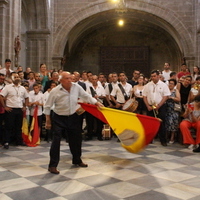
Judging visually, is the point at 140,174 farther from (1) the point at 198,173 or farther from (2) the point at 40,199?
(2) the point at 40,199

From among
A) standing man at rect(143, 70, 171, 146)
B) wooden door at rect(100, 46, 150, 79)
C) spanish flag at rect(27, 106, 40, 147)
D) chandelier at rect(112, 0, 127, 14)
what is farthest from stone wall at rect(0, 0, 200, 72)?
standing man at rect(143, 70, 171, 146)

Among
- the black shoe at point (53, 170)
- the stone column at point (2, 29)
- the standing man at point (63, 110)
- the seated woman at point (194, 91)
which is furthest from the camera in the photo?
the stone column at point (2, 29)

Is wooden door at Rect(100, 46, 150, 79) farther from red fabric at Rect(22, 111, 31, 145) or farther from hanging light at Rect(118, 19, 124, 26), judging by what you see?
red fabric at Rect(22, 111, 31, 145)

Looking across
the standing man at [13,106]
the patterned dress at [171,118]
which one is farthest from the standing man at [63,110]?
the patterned dress at [171,118]

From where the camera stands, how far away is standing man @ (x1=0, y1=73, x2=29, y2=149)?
24.5 ft

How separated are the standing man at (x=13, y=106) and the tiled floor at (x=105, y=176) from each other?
68 centimetres

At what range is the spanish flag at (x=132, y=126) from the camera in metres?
5.74

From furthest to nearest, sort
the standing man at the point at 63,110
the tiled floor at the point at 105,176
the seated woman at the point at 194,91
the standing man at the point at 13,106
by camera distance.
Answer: the seated woman at the point at 194,91 → the standing man at the point at 13,106 → the standing man at the point at 63,110 → the tiled floor at the point at 105,176

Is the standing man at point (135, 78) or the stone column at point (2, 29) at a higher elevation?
the stone column at point (2, 29)

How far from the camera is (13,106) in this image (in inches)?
298

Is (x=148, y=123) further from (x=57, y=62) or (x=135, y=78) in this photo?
(x=57, y=62)

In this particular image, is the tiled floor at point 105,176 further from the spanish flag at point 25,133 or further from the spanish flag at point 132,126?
the spanish flag at point 25,133

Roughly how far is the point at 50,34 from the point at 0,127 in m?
10.9

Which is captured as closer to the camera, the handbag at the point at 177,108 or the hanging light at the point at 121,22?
the handbag at the point at 177,108
